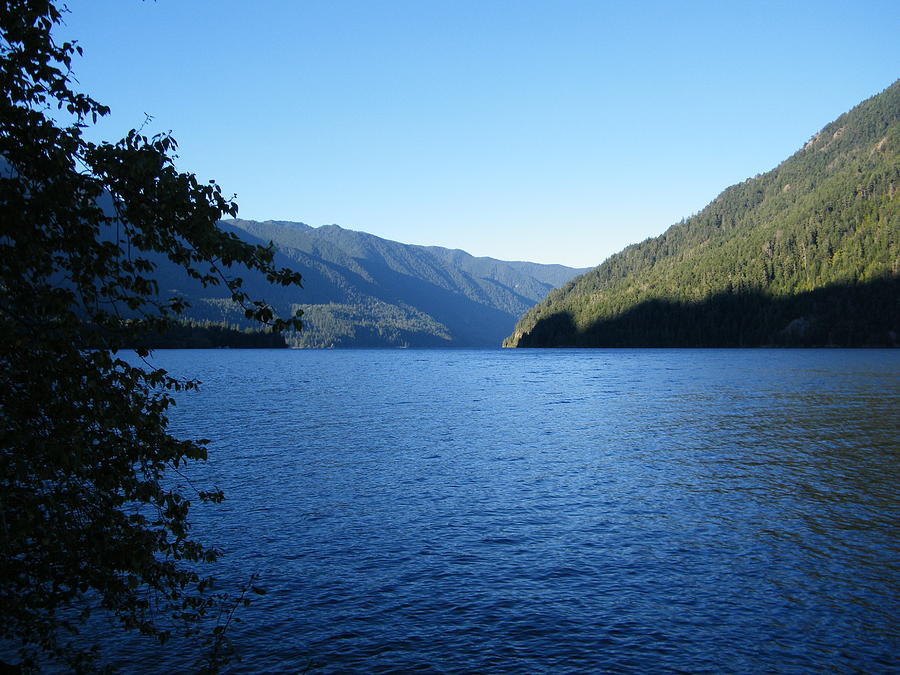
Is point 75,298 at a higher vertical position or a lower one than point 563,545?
higher

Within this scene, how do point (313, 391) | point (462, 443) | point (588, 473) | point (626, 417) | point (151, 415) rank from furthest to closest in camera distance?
point (313, 391) < point (626, 417) < point (462, 443) < point (588, 473) < point (151, 415)

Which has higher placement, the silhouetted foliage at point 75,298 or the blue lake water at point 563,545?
the silhouetted foliage at point 75,298

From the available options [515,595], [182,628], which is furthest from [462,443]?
[182,628]

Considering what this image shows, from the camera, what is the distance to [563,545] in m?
22.5

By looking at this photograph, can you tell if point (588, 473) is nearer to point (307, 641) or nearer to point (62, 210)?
point (307, 641)

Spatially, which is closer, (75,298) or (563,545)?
(75,298)

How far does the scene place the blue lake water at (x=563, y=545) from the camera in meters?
15.5

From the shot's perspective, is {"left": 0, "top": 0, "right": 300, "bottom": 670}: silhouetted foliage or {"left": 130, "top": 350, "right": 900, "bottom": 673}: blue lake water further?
{"left": 130, "top": 350, "right": 900, "bottom": 673}: blue lake water

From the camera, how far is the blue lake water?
15.5m

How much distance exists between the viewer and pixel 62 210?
873cm

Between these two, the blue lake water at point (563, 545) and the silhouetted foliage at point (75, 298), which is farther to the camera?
the blue lake water at point (563, 545)

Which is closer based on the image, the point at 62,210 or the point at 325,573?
the point at 62,210

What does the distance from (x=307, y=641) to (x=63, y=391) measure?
31.9ft

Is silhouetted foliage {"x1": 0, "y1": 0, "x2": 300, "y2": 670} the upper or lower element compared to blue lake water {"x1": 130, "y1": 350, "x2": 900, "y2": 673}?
upper
